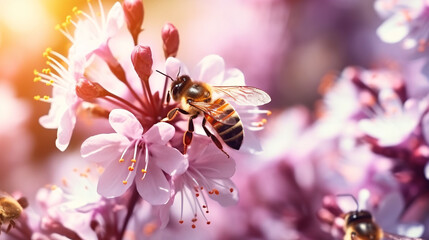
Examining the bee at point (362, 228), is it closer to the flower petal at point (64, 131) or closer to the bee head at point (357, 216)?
the bee head at point (357, 216)

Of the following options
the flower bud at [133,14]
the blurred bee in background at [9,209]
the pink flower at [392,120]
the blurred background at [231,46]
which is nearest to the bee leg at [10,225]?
the blurred bee in background at [9,209]

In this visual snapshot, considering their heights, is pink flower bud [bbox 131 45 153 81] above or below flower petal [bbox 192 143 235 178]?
above

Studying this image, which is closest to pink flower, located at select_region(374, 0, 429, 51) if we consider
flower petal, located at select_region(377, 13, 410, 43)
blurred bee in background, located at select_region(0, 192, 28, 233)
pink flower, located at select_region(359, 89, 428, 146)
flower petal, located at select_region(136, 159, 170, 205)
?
flower petal, located at select_region(377, 13, 410, 43)

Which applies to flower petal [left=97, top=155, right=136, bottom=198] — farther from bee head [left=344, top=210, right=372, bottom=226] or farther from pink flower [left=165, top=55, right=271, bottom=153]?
bee head [left=344, top=210, right=372, bottom=226]

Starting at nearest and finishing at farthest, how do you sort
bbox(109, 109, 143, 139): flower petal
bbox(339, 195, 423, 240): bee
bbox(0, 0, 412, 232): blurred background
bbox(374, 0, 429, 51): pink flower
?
bbox(109, 109, 143, 139): flower petal → bbox(339, 195, 423, 240): bee → bbox(374, 0, 429, 51): pink flower → bbox(0, 0, 412, 232): blurred background

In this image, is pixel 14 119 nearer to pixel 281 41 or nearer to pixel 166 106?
pixel 166 106

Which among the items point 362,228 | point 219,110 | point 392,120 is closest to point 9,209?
point 219,110

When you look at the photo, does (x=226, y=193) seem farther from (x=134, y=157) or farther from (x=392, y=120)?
(x=392, y=120)
